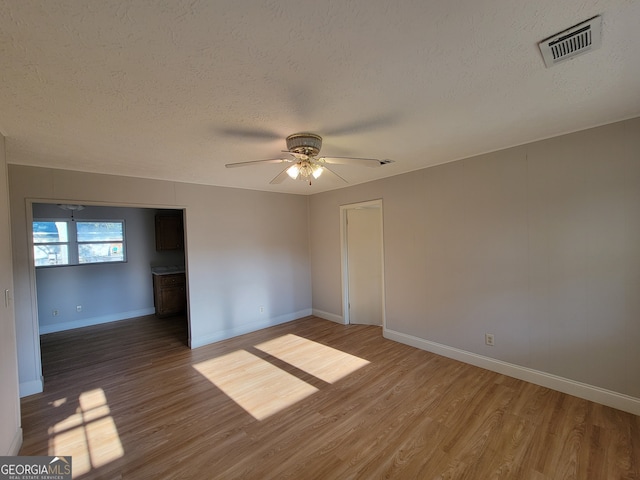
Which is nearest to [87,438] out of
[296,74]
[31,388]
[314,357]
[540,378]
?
[31,388]

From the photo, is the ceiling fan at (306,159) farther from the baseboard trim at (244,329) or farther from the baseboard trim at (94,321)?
the baseboard trim at (94,321)

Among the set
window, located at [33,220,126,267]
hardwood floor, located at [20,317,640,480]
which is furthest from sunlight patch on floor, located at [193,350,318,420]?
window, located at [33,220,126,267]

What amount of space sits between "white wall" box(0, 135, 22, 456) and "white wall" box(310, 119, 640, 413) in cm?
392

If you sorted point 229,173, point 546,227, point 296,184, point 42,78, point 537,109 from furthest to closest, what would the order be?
1. point 296,184
2. point 229,173
3. point 546,227
4. point 537,109
5. point 42,78

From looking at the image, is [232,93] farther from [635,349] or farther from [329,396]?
[635,349]

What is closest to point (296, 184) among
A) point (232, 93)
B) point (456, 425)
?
point (232, 93)

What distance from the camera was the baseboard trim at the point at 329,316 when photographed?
4.88 meters

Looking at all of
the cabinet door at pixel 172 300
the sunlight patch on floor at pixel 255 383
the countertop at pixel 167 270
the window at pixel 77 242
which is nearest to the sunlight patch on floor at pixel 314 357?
the sunlight patch on floor at pixel 255 383

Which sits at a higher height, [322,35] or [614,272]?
[322,35]

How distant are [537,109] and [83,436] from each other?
4.37 metres

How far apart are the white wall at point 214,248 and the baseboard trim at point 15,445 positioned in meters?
1.04

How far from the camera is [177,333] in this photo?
462 centimetres

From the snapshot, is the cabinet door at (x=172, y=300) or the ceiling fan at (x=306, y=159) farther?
the cabinet door at (x=172, y=300)

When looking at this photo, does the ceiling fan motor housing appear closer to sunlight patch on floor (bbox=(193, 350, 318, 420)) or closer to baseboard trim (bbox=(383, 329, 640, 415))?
sunlight patch on floor (bbox=(193, 350, 318, 420))
